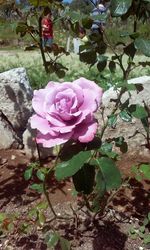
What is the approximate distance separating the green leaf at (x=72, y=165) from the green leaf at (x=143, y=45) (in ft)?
1.44

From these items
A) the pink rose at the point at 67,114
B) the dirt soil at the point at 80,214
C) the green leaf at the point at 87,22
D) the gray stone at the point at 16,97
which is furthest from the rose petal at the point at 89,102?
the gray stone at the point at 16,97

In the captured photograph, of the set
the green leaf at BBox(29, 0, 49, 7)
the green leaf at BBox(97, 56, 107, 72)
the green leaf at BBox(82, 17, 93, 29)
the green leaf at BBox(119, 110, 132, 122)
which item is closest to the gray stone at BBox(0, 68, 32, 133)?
the green leaf at BBox(29, 0, 49, 7)

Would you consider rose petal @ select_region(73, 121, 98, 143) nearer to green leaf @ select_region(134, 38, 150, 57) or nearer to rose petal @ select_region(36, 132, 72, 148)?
rose petal @ select_region(36, 132, 72, 148)

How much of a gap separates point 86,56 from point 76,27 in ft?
1.12

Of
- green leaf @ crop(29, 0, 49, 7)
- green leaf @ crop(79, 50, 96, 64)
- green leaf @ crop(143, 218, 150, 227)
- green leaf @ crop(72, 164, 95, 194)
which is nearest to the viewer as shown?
green leaf @ crop(72, 164, 95, 194)

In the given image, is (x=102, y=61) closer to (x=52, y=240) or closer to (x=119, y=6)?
(x=119, y=6)

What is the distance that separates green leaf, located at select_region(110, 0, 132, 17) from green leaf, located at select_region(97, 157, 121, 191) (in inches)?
20.1

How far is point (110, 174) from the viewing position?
1.22 m

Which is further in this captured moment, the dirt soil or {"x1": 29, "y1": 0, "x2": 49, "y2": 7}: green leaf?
the dirt soil

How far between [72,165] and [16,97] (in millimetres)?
1935

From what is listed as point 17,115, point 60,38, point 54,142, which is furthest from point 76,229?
point 60,38

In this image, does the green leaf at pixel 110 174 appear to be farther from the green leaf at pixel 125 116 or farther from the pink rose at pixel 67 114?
the green leaf at pixel 125 116

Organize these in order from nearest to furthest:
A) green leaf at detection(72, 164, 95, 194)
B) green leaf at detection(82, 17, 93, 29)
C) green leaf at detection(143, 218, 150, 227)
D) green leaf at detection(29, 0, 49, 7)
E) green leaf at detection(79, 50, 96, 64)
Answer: green leaf at detection(72, 164, 95, 194), green leaf at detection(82, 17, 93, 29), green leaf at detection(79, 50, 96, 64), green leaf at detection(29, 0, 49, 7), green leaf at detection(143, 218, 150, 227)

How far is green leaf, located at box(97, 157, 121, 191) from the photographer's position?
1.21 metres
